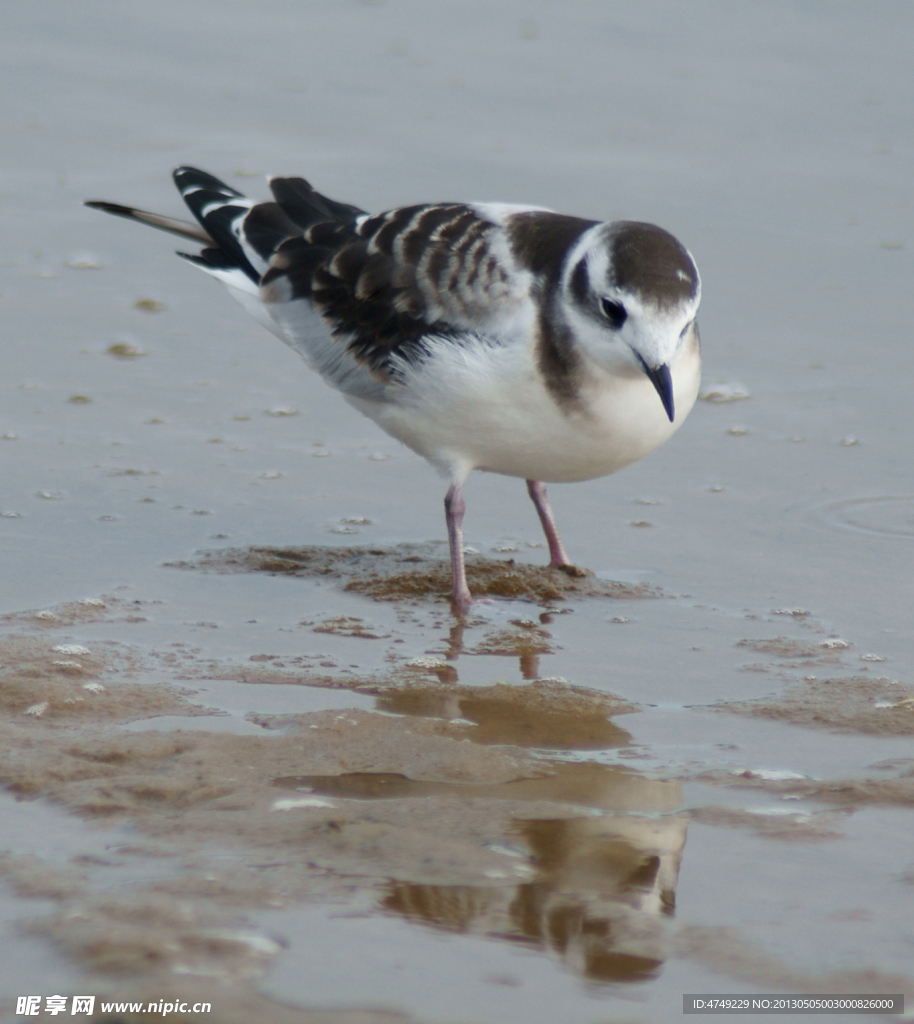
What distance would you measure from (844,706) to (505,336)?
5.60 feet

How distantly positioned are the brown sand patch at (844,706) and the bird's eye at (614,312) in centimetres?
131

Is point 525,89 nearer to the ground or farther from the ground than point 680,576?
farther from the ground

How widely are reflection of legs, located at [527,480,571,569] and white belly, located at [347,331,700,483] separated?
34 centimetres

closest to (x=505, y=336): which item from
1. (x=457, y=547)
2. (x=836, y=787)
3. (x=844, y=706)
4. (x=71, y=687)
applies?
(x=457, y=547)

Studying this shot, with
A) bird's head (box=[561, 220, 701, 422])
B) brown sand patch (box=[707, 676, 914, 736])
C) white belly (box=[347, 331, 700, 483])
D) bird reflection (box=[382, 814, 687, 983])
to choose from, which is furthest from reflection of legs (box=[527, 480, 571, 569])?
bird reflection (box=[382, 814, 687, 983])

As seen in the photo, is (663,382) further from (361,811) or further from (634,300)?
(361,811)

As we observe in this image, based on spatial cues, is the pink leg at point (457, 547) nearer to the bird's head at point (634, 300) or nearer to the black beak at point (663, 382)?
the bird's head at point (634, 300)

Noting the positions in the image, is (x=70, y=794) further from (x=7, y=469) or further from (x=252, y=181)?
(x=252, y=181)

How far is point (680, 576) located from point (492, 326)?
4.04 feet

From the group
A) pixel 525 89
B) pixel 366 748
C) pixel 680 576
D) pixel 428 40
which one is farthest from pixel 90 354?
pixel 428 40

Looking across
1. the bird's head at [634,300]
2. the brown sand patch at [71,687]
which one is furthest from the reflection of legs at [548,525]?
the brown sand patch at [71,687]

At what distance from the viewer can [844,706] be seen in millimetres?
4613

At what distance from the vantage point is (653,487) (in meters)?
6.58

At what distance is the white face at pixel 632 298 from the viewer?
16.3ft
